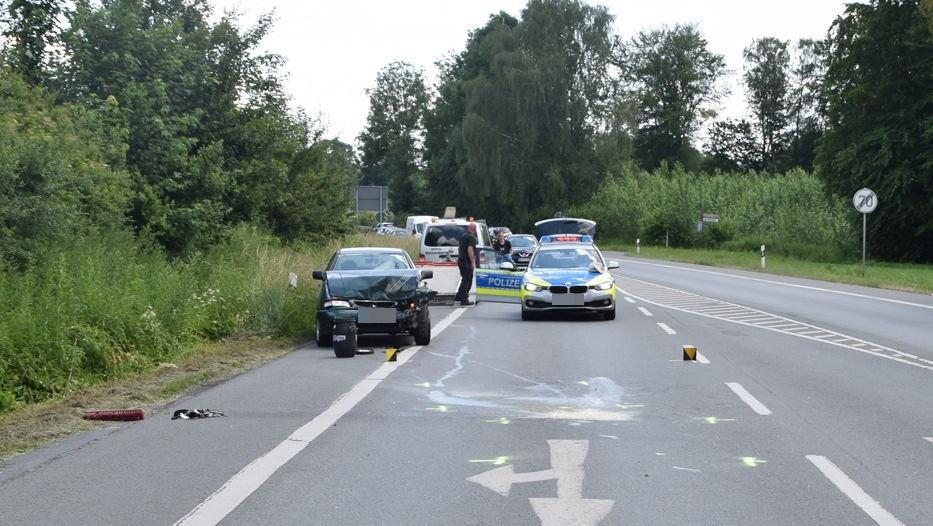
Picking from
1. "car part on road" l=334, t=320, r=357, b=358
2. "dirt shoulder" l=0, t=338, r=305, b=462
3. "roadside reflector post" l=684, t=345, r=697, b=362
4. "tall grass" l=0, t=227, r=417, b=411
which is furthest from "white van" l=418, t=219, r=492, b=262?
"roadside reflector post" l=684, t=345, r=697, b=362

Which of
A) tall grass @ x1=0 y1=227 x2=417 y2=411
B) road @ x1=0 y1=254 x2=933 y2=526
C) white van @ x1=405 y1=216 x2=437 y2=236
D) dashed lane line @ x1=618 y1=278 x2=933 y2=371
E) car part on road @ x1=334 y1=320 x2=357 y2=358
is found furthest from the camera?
white van @ x1=405 y1=216 x2=437 y2=236

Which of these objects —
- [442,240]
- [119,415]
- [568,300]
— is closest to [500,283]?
[568,300]

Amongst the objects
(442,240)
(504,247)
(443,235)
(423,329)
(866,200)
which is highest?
(866,200)

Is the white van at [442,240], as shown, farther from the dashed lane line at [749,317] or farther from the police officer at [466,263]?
the dashed lane line at [749,317]

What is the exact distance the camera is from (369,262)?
16.6 metres

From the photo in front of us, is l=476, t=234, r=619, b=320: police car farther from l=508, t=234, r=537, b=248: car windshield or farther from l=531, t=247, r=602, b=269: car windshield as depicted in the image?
l=508, t=234, r=537, b=248: car windshield

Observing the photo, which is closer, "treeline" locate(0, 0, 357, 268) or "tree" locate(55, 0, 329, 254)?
"treeline" locate(0, 0, 357, 268)

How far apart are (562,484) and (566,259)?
14905 millimetres

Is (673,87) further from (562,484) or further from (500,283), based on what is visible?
(562,484)

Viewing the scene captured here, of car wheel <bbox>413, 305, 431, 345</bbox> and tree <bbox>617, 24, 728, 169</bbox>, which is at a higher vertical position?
tree <bbox>617, 24, 728, 169</bbox>

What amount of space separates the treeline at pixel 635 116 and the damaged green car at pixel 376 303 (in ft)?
109

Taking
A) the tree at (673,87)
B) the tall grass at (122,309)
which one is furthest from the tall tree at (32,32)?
the tree at (673,87)

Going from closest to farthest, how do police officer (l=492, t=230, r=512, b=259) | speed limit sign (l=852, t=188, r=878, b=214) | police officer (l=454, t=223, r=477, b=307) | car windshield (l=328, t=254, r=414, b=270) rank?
car windshield (l=328, t=254, r=414, b=270)
police officer (l=454, t=223, r=477, b=307)
police officer (l=492, t=230, r=512, b=259)
speed limit sign (l=852, t=188, r=878, b=214)

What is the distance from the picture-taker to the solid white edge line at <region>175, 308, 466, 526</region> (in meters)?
5.91
